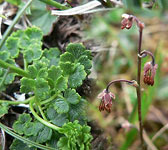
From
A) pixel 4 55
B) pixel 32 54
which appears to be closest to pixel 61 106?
pixel 32 54

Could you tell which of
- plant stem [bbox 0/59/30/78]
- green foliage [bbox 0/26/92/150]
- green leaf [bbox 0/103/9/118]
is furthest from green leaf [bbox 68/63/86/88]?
green leaf [bbox 0/103/9/118]

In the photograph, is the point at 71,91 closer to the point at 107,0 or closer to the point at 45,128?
the point at 45,128

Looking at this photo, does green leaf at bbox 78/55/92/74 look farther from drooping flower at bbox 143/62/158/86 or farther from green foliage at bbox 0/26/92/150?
drooping flower at bbox 143/62/158/86

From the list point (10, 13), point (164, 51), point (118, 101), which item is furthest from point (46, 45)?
point (164, 51)

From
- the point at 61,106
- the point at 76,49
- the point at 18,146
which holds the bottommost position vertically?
the point at 18,146

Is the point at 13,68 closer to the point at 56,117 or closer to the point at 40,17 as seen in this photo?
the point at 56,117

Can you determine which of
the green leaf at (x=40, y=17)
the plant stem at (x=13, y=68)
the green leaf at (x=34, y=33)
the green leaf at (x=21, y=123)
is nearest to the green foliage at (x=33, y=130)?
the green leaf at (x=21, y=123)

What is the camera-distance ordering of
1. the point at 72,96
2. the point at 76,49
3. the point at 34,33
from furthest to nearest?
the point at 34,33 → the point at 76,49 → the point at 72,96

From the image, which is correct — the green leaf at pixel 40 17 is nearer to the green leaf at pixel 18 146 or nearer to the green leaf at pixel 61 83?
the green leaf at pixel 61 83
